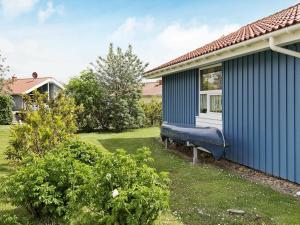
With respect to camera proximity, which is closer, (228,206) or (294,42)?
(228,206)

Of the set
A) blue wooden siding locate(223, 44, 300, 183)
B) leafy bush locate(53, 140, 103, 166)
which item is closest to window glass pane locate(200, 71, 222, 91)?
blue wooden siding locate(223, 44, 300, 183)

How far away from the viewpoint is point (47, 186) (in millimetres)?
4676

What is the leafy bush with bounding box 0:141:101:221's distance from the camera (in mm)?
4582

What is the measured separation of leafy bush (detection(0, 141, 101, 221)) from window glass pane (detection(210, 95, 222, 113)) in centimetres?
607

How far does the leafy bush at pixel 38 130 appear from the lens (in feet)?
25.0

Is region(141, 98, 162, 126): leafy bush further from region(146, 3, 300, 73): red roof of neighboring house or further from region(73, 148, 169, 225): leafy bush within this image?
region(73, 148, 169, 225): leafy bush

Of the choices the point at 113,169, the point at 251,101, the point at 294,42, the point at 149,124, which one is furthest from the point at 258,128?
the point at 149,124

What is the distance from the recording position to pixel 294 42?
652cm

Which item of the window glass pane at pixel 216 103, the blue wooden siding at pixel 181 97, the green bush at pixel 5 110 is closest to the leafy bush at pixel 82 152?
the window glass pane at pixel 216 103

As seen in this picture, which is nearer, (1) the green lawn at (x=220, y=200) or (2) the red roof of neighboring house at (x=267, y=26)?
(1) the green lawn at (x=220, y=200)

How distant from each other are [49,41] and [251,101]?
17586mm

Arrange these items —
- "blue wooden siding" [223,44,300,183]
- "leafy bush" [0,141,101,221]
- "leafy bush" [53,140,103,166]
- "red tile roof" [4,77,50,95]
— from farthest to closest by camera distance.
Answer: "red tile roof" [4,77,50,95] → "blue wooden siding" [223,44,300,183] → "leafy bush" [53,140,103,166] → "leafy bush" [0,141,101,221]

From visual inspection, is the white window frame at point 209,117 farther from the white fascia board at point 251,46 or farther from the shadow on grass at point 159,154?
the shadow on grass at point 159,154

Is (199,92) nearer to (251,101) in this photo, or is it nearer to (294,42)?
(251,101)
